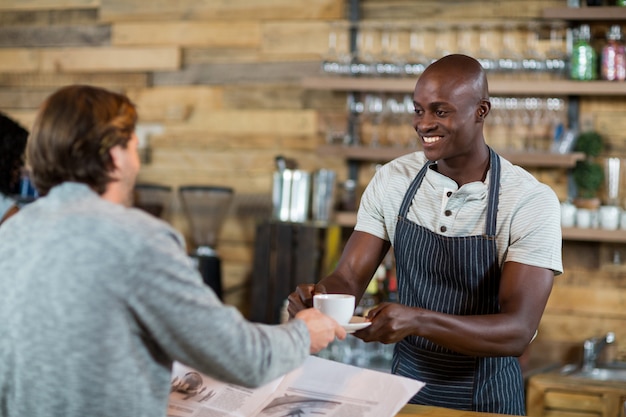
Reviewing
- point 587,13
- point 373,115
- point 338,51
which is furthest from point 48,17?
point 587,13

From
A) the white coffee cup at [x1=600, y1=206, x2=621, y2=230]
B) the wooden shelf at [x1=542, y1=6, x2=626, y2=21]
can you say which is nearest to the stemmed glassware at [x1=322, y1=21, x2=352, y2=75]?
the wooden shelf at [x1=542, y1=6, x2=626, y2=21]

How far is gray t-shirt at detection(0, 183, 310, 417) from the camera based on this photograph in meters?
1.32

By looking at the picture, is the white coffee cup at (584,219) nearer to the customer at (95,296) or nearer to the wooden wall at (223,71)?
the wooden wall at (223,71)

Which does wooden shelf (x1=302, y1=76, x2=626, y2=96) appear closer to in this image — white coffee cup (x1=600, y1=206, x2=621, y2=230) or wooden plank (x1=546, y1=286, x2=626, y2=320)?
white coffee cup (x1=600, y1=206, x2=621, y2=230)

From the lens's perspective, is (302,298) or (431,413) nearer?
(431,413)

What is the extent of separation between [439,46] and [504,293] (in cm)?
258

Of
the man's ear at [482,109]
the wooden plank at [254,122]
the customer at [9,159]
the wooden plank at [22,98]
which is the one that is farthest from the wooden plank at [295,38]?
the man's ear at [482,109]

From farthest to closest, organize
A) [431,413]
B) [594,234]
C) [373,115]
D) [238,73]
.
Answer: [238,73] < [373,115] < [594,234] < [431,413]

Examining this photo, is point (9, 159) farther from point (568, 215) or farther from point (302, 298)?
point (568, 215)

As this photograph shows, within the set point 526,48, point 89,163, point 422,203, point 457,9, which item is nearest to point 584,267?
point 526,48

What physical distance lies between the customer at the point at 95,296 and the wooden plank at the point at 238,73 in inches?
130

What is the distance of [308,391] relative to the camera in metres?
1.87

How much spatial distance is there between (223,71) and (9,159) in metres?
2.13

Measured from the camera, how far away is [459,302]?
7.30 feet
